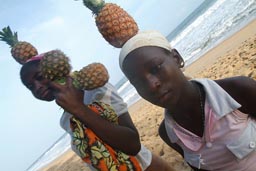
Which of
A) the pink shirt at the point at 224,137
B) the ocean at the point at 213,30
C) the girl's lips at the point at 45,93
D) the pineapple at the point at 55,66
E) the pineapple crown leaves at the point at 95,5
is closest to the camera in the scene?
the pineapple at the point at 55,66

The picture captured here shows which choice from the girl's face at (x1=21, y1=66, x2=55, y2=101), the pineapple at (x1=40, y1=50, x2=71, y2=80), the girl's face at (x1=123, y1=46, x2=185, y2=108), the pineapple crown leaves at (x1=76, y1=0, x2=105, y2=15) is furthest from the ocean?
the pineapple at (x1=40, y1=50, x2=71, y2=80)

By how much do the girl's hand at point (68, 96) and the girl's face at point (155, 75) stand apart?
1.23 ft

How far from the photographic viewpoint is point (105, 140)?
6.51 feet

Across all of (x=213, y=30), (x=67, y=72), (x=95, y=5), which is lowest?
(x=213, y=30)

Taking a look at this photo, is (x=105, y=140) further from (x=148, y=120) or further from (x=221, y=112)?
(x=148, y=120)

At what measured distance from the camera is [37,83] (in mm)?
2174

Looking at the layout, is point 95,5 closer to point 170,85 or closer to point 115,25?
point 115,25

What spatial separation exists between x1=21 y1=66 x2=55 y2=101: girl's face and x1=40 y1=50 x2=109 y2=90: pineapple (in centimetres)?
29

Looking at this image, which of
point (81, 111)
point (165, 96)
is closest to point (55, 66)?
point (81, 111)

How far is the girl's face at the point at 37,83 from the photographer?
2090 mm

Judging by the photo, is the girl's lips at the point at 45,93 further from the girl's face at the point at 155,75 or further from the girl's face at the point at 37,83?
the girl's face at the point at 155,75

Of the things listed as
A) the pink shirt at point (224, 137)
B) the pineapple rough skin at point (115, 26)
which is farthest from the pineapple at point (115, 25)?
the pink shirt at point (224, 137)

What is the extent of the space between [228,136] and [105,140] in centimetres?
76

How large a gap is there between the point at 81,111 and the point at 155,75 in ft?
1.61
